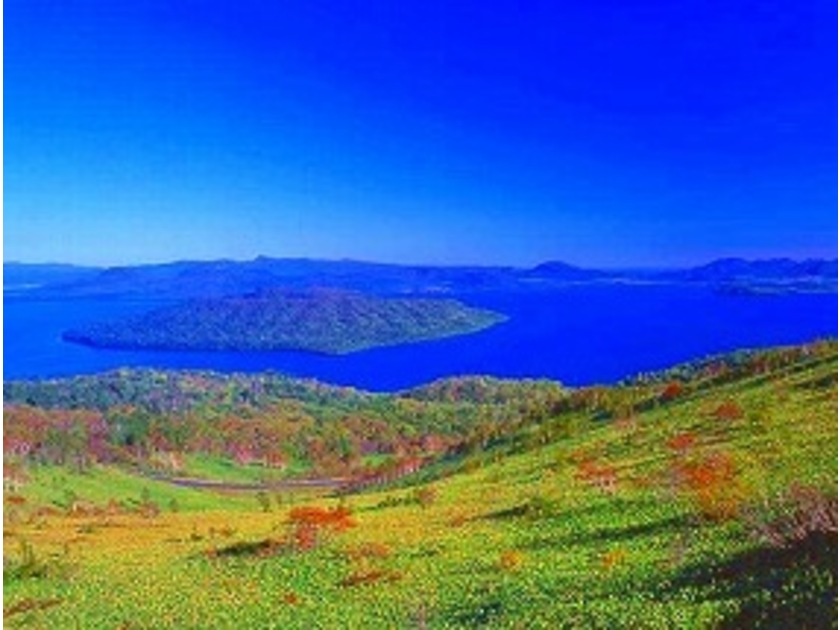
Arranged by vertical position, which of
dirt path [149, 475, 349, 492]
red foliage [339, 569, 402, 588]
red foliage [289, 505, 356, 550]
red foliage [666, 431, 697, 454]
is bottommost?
dirt path [149, 475, 349, 492]

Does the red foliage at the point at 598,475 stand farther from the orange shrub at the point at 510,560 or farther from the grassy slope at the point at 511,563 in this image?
the orange shrub at the point at 510,560

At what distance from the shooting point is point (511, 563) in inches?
604

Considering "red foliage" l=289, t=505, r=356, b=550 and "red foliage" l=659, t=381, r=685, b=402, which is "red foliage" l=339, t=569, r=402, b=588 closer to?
"red foliage" l=289, t=505, r=356, b=550

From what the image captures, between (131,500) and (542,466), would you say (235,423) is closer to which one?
(131,500)

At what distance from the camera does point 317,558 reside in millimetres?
19703

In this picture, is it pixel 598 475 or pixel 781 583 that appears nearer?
pixel 781 583

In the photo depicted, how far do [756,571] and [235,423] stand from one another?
153 metres

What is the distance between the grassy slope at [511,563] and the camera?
1094 centimetres

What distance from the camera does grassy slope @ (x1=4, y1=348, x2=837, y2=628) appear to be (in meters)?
10.9

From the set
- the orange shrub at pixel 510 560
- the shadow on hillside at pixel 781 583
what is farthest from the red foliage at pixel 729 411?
the shadow on hillside at pixel 781 583

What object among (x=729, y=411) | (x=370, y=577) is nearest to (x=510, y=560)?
(x=370, y=577)

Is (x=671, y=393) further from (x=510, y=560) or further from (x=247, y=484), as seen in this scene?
(x=247, y=484)

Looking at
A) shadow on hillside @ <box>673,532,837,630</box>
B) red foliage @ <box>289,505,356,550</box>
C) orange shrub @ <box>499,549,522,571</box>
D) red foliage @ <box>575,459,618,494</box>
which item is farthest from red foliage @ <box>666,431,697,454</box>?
shadow on hillside @ <box>673,532,837,630</box>

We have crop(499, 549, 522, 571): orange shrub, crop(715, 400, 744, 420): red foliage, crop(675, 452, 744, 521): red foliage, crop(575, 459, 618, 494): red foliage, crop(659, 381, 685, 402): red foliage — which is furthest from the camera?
crop(659, 381, 685, 402): red foliage
